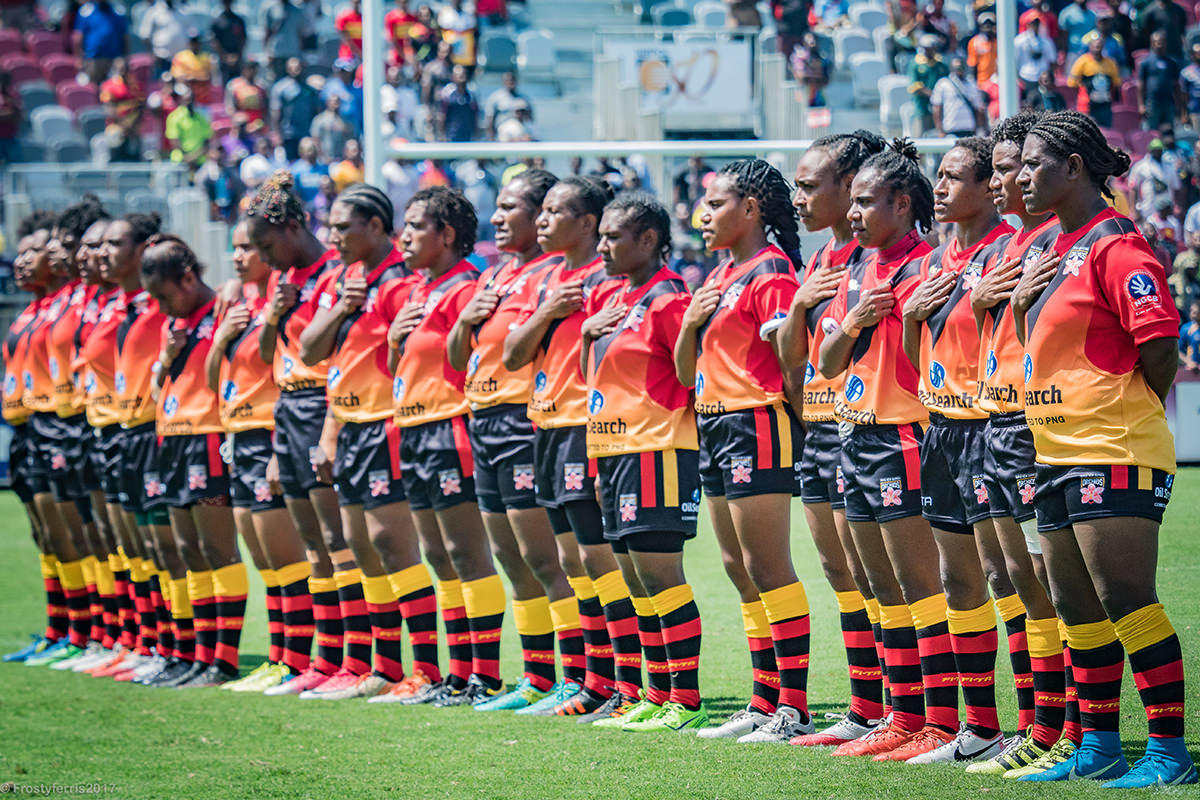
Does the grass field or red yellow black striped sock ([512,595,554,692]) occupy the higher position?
red yellow black striped sock ([512,595,554,692])

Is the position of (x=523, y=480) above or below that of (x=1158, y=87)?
below

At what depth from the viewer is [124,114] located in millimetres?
20438

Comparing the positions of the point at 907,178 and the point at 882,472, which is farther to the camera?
the point at 907,178

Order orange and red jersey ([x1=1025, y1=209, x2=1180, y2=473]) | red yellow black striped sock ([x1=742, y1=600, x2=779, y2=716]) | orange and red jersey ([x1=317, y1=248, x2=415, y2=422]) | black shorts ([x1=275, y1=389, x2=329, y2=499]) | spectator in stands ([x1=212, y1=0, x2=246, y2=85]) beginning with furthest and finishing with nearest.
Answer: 1. spectator in stands ([x1=212, y1=0, x2=246, y2=85])
2. black shorts ([x1=275, y1=389, x2=329, y2=499])
3. orange and red jersey ([x1=317, y1=248, x2=415, y2=422])
4. red yellow black striped sock ([x1=742, y1=600, x2=779, y2=716])
5. orange and red jersey ([x1=1025, y1=209, x2=1180, y2=473])

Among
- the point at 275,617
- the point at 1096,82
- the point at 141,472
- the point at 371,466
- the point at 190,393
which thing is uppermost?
the point at 1096,82

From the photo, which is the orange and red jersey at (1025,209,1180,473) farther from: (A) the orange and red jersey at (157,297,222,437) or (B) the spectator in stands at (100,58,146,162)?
(B) the spectator in stands at (100,58,146,162)

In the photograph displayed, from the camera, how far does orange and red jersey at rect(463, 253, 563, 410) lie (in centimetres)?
706

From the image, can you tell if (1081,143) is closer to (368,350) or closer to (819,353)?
(819,353)

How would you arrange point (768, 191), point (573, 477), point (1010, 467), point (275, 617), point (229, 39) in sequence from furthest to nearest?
point (229, 39)
point (275, 617)
point (573, 477)
point (768, 191)
point (1010, 467)

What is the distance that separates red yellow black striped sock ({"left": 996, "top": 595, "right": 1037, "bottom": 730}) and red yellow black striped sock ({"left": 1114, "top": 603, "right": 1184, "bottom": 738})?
0.75 m

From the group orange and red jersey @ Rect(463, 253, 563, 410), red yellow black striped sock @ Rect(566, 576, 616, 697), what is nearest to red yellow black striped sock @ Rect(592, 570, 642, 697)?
red yellow black striped sock @ Rect(566, 576, 616, 697)

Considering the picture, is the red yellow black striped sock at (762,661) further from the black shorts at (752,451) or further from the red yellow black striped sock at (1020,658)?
the red yellow black striped sock at (1020,658)

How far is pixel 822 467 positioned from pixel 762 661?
34.6 inches

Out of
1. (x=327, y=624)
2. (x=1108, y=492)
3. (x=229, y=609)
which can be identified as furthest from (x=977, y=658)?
(x=229, y=609)
